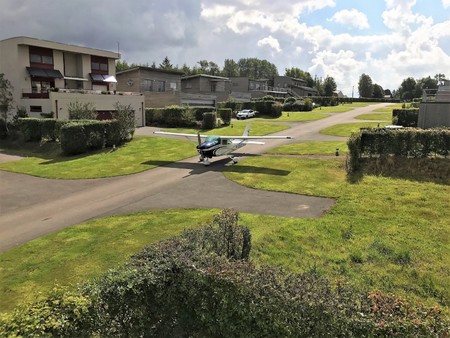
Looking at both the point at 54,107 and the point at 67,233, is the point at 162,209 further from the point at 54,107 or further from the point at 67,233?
the point at 54,107

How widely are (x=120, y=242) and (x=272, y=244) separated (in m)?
6.27

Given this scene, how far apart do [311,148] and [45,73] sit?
140ft

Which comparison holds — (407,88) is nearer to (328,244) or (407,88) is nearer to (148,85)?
(148,85)

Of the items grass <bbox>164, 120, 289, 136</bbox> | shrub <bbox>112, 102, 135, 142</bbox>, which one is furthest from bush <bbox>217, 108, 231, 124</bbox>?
shrub <bbox>112, 102, 135, 142</bbox>

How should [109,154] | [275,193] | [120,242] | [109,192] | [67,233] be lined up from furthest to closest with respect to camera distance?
[109,154] < [109,192] < [275,193] < [67,233] < [120,242]

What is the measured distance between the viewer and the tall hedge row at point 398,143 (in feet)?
79.3

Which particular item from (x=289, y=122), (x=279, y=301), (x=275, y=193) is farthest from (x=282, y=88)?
(x=279, y=301)

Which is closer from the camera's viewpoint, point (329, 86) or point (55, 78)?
point (55, 78)

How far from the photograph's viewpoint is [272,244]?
13.7 meters

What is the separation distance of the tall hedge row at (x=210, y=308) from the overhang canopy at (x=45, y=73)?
54.0 metres

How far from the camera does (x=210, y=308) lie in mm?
6918

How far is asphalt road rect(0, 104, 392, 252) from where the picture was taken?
58.4 feet

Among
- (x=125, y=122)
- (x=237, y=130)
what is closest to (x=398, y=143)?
(x=237, y=130)

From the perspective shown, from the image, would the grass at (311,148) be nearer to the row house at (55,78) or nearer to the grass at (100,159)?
the grass at (100,159)
